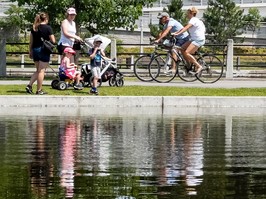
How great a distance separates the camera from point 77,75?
20.2 metres

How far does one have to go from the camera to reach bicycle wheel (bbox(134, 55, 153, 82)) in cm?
2332

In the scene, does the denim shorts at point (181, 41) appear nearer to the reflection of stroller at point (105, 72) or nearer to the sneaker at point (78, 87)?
the reflection of stroller at point (105, 72)

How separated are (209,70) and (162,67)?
1.12 m

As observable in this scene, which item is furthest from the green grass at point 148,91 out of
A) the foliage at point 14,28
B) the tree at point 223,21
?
the tree at point 223,21

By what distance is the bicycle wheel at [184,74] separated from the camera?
23109mm

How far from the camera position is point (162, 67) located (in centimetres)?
2305

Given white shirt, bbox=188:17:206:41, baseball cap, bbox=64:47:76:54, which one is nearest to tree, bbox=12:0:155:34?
white shirt, bbox=188:17:206:41

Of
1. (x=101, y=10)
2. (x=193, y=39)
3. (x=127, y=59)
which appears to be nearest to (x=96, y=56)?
(x=193, y=39)

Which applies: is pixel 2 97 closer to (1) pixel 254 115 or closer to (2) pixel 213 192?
(1) pixel 254 115

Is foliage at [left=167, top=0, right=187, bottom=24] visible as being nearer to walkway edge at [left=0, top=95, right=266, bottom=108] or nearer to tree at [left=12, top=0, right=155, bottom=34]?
tree at [left=12, top=0, right=155, bottom=34]

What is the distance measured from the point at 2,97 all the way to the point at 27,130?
464 centimetres

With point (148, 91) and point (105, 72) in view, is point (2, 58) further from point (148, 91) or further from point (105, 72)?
point (148, 91)

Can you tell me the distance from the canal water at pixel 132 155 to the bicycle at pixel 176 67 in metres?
5.64

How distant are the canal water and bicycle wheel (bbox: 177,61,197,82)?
5780mm
